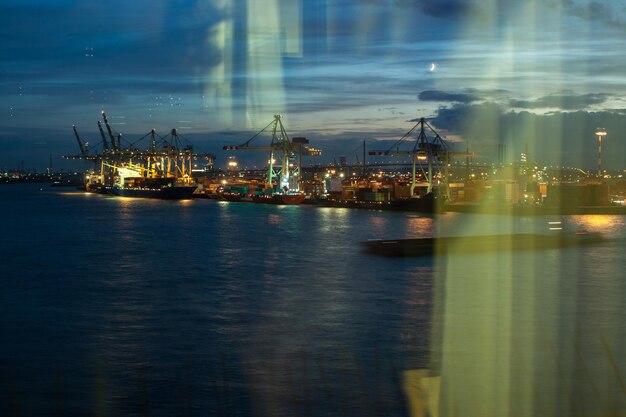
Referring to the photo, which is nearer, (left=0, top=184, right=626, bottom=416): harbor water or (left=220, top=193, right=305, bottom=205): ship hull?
(left=0, top=184, right=626, bottom=416): harbor water

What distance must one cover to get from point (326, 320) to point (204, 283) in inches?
171

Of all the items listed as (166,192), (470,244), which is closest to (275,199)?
(166,192)

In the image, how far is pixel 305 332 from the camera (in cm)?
921

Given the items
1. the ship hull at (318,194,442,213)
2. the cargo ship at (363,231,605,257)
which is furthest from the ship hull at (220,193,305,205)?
the cargo ship at (363,231,605,257)

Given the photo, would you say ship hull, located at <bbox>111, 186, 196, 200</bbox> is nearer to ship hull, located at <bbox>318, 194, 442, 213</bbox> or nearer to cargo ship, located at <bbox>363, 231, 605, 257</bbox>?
ship hull, located at <bbox>318, 194, 442, 213</bbox>

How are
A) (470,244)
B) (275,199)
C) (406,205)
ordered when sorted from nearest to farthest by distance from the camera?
(470,244) → (406,205) → (275,199)

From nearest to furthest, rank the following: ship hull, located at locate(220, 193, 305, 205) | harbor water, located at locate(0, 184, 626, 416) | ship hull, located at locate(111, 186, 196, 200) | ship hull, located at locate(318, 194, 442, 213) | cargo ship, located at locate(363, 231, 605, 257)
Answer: harbor water, located at locate(0, 184, 626, 416)
cargo ship, located at locate(363, 231, 605, 257)
ship hull, located at locate(318, 194, 442, 213)
ship hull, located at locate(220, 193, 305, 205)
ship hull, located at locate(111, 186, 196, 200)

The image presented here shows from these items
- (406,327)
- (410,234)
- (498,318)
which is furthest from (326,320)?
(410,234)

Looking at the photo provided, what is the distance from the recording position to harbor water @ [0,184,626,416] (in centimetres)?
634

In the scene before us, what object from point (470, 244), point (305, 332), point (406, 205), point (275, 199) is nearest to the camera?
point (305, 332)

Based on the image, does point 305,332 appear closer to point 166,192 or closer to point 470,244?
point 470,244

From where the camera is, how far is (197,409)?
608 cm

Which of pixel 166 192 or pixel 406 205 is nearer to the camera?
pixel 406 205

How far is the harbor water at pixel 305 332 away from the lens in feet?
20.8
